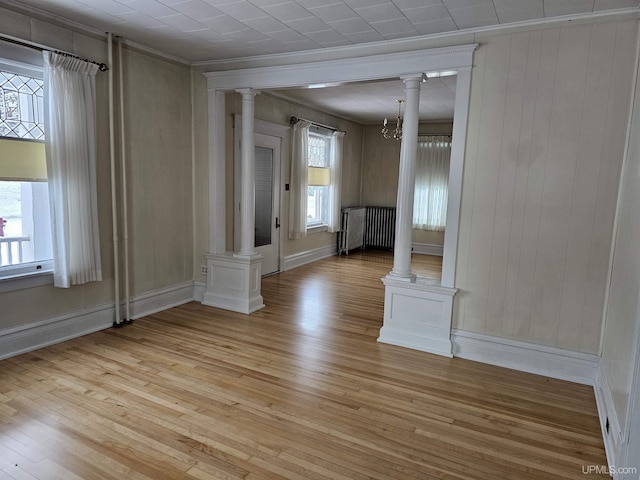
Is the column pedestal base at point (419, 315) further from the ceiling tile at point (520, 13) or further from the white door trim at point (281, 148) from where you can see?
the white door trim at point (281, 148)

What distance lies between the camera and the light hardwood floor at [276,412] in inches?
86.4

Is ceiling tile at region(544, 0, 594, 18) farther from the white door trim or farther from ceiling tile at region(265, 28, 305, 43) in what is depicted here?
the white door trim

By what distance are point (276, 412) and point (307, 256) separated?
4.85m

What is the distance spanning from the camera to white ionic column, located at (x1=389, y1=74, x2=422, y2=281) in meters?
3.74

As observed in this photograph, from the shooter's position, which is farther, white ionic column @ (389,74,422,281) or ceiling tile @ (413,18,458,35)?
white ionic column @ (389,74,422,281)

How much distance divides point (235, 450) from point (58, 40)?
3492mm

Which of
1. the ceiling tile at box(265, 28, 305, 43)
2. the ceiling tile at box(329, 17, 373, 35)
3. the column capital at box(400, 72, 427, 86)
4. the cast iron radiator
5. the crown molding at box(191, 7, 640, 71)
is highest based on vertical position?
the ceiling tile at box(265, 28, 305, 43)

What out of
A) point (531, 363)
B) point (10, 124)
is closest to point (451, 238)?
point (531, 363)

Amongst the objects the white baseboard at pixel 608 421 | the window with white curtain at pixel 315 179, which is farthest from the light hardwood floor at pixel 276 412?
the window with white curtain at pixel 315 179

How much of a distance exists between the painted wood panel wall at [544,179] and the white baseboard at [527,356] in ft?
0.22

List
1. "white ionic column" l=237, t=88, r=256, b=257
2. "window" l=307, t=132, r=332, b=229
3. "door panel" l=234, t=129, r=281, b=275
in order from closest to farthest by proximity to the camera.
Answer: "white ionic column" l=237, t=88, r=256, b=257, "door panel" l=234, t=129, r=281, b=275, "window" l=307, t=132, r=332, b=229

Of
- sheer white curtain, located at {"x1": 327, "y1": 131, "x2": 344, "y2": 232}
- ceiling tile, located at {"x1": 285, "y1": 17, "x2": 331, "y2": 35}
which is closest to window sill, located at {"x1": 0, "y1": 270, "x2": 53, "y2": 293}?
→ ceiling tile, located at {"x1": 285, "y1": 17, "x2": 331, "y2": 35}

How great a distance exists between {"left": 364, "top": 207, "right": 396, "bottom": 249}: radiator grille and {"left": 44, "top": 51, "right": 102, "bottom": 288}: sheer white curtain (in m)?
6.20

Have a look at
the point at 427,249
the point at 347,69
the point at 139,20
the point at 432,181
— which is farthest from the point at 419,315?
the point at 432,181
